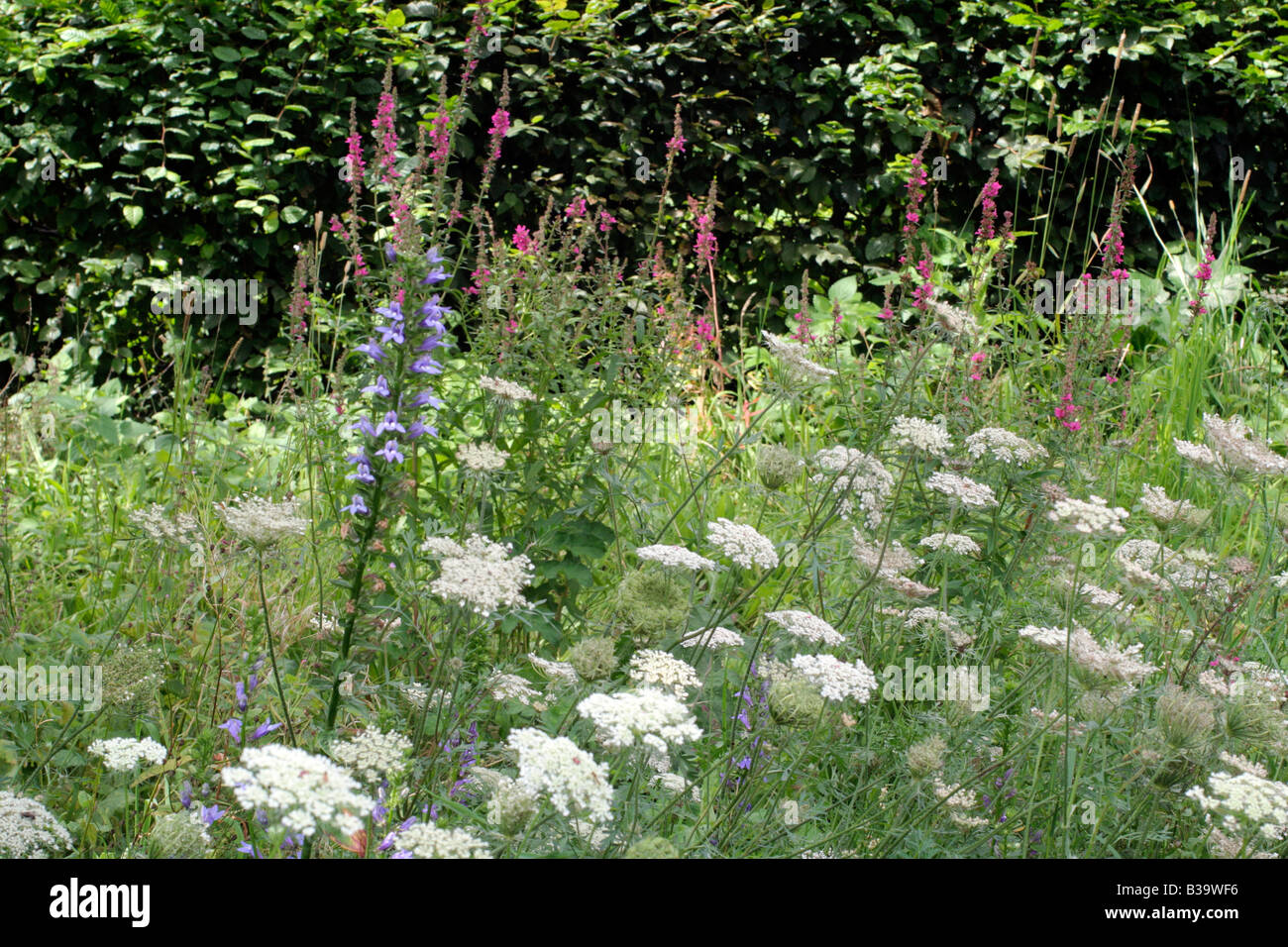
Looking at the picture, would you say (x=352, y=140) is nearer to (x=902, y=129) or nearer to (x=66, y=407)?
(x=66, y=407)

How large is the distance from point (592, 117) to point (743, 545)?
4702 mm

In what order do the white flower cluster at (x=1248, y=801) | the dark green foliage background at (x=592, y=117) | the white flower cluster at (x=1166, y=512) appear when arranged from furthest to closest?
the dark green foliage background at (x=592, y=117), the white flower cluster at (x=1166, y=512), the white flower cluster at (x=1248, y=801)

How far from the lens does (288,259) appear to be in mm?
6238

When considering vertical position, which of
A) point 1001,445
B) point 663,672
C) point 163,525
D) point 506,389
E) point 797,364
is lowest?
point 163,525

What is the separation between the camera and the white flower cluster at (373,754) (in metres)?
1.68

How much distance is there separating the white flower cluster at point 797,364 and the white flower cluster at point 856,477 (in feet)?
0.60

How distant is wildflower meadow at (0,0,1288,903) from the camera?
1.81 meters

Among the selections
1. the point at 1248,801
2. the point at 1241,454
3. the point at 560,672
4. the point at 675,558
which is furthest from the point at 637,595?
the point at 1241,454

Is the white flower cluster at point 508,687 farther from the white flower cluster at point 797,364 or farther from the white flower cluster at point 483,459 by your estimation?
the white flower cluster at point 797,364

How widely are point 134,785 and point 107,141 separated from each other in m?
5.11

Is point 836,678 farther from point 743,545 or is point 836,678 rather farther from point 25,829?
point 25,829

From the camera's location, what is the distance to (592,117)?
243 inches

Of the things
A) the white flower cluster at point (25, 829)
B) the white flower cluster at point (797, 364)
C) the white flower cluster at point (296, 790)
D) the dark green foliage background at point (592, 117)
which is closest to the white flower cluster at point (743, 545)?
the white flower cluster at point (797, 364)

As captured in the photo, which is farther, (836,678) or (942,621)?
(942,621)
